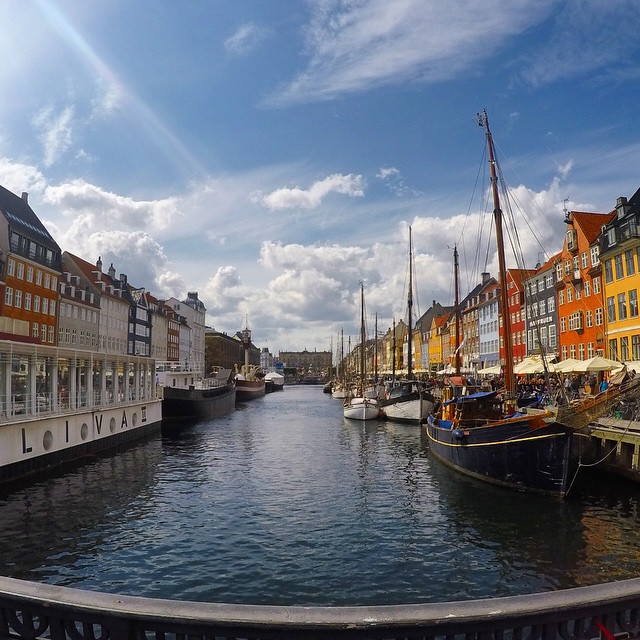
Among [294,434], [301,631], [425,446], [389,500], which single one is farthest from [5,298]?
[301,631]

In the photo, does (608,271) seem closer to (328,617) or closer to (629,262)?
(629,262)

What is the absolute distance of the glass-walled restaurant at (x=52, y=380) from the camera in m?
23.8

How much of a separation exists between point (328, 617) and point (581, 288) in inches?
2162

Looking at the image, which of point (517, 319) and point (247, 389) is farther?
point (247, 389)

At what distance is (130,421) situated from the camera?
130ft

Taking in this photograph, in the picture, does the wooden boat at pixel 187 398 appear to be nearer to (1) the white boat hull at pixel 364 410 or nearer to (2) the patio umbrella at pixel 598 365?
(1) the white boat hull at pixel 364 410

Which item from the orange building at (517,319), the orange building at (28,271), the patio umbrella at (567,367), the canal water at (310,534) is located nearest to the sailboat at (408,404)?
the patio umbrella at (567,367)

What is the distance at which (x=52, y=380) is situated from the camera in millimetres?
27547

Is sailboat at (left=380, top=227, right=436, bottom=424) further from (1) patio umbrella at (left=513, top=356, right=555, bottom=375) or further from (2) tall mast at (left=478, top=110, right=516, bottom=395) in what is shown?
(2) tall mast at (left=478, top=110, right=516, bottom=395)

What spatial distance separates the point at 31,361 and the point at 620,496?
24.8m

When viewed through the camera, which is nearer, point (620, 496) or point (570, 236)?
point (620, 496)

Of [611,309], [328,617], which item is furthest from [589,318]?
[328,617]

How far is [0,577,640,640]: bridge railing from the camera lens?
379cm

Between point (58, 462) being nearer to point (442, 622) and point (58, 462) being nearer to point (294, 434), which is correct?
point (294, 434)
